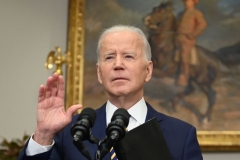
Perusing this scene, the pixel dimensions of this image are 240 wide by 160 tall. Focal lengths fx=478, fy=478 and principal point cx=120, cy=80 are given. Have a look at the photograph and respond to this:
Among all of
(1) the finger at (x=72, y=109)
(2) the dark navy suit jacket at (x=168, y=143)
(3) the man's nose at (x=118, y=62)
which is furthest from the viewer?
(3) the man's nose at (x=118, y=62)

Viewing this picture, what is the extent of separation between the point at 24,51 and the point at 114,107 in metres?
2.44

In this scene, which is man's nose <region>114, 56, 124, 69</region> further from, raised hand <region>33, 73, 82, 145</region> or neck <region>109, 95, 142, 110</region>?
raised hand <region>33, 73, 82, 145</region>

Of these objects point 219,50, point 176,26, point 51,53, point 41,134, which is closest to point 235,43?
point 219,50

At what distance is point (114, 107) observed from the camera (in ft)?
8.75

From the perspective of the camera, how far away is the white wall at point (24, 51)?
4.76 metres

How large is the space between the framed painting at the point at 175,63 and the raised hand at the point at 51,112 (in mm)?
2365

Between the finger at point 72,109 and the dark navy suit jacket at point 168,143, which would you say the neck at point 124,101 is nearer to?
the dark navy suit jacket at point 168,143

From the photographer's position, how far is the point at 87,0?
498 centimetres

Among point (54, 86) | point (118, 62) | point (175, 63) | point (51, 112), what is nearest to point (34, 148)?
point (51, 112)

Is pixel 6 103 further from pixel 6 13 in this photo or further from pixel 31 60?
pixel 6 13

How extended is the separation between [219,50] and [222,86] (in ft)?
1.20

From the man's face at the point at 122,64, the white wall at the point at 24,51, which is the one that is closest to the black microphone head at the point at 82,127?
the man's face at the point at 122,64

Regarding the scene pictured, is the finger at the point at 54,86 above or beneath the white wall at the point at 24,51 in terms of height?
above

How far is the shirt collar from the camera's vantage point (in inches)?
104
